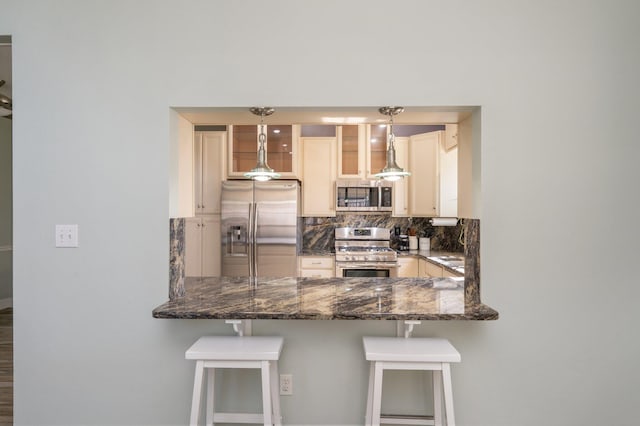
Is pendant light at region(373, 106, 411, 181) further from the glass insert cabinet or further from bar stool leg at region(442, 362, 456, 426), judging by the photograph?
the glass insert cabinet

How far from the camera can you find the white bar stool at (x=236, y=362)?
1.53m

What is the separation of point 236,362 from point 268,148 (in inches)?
117

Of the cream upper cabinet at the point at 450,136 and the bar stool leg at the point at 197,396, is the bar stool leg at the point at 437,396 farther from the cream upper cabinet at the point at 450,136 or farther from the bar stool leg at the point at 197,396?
the cream upper cabinet at the point at 450,136

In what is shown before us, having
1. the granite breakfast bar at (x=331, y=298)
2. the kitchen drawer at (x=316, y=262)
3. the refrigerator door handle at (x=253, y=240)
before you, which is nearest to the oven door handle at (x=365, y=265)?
A: the kitchen drawer at (x=316, y=262)

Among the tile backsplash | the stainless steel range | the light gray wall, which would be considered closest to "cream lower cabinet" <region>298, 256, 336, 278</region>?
the stainless steel range

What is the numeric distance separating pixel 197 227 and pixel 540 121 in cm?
336

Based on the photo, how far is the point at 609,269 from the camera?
5.81ft

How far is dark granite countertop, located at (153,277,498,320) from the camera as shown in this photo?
1.57 meters

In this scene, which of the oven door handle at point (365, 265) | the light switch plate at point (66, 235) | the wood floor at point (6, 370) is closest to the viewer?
the light switch plate at point (66, 235)

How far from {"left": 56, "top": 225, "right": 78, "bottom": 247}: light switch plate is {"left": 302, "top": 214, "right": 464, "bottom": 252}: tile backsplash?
2996 millimetres

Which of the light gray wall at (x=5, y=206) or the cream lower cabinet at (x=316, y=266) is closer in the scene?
the cream lower cabinet at (x=316, y=266)

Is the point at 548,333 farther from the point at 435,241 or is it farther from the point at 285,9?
the point at 435,241

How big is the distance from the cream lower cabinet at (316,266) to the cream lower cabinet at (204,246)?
3.11 ft

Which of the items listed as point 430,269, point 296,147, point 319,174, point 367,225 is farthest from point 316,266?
point 296,147
